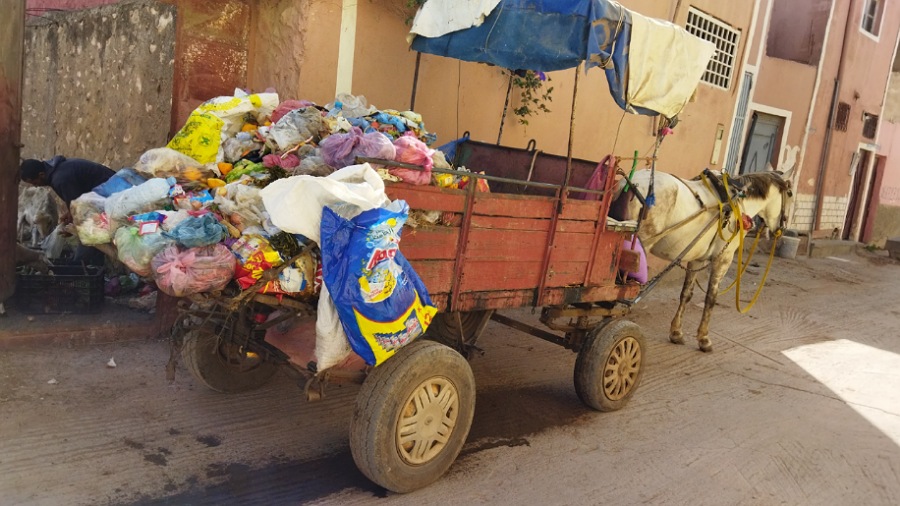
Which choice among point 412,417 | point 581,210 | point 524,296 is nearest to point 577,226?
point 581,210

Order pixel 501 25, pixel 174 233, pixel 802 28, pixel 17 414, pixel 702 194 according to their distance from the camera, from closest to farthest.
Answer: pixel 174 233 < pixel 17 414 < pixel 501 25 < pixel 702 194 < pixel 802 28

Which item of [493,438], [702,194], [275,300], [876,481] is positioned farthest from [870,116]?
[275,300]

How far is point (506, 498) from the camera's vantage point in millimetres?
3457

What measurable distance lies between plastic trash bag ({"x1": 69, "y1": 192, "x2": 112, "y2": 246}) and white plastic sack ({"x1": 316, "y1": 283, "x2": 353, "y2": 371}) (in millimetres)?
1205

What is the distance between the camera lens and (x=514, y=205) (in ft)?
12.4

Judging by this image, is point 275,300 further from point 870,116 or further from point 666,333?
point 870,116

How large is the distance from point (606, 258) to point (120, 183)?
123 inches

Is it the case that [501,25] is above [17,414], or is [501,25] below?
above

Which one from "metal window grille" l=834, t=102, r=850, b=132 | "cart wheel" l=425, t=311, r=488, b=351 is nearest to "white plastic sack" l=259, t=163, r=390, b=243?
"cart wheel" l=425, t=311, r=488, b=351

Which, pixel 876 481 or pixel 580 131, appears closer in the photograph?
pixel 876 481

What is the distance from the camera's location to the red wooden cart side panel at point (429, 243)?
10.8 feet

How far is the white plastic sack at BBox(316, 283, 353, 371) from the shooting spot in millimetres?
2975

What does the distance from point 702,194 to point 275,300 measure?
478 cm

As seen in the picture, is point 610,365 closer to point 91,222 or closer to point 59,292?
→ point 91,222
